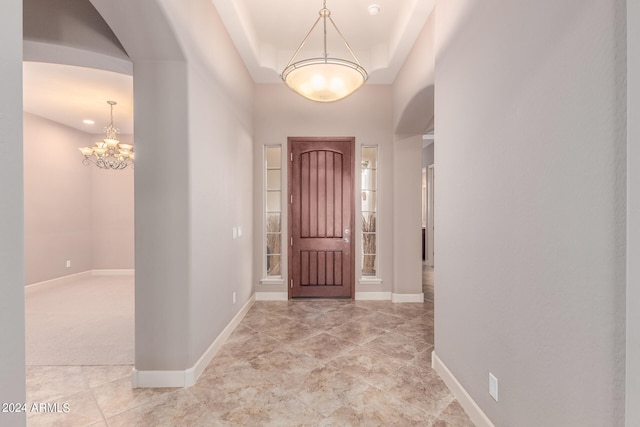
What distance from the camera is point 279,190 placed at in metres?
4.84

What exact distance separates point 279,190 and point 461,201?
3.16m

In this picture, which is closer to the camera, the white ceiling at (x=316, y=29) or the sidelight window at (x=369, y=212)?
the white ceiling at (x=316, y=29)

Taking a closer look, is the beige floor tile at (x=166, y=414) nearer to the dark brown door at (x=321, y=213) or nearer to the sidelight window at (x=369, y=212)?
the dark brown door at (x=321, y=213)

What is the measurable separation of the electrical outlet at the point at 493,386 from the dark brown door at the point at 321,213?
303 cm

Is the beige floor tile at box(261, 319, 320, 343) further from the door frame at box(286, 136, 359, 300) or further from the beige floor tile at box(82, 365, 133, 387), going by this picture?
the beige floor tile at box(82, 365, 133, 387)

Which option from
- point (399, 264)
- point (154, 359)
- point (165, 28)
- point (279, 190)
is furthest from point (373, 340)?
point (165, 28)

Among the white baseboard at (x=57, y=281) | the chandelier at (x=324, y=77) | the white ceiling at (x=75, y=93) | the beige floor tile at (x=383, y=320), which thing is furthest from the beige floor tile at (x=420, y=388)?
the white baseboard at (x=57, y=281)

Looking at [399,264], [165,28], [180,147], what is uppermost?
[165,28]

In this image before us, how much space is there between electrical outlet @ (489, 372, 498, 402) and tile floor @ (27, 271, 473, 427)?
37 cm

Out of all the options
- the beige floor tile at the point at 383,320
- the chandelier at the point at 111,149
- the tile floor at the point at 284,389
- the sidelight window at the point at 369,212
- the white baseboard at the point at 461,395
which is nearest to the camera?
the white baseboard at the point at 461,395

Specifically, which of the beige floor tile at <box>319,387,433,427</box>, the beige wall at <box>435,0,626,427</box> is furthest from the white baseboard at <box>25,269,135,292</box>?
the beige wall at <box>435,0,626,427</box>

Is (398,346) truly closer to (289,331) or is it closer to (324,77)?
(289,331)

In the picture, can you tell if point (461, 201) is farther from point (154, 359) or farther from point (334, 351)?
point (154, 359)

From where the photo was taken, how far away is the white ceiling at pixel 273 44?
3.24m
